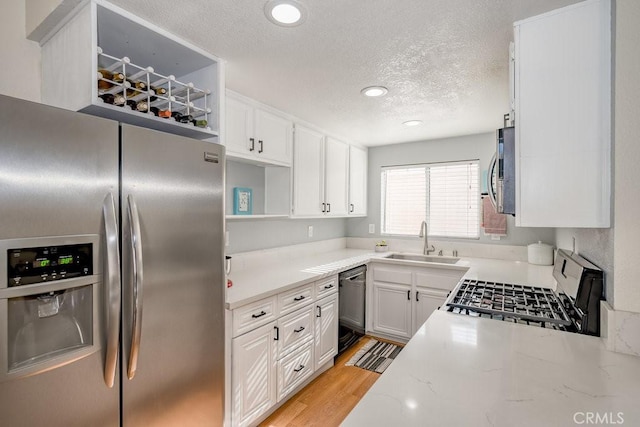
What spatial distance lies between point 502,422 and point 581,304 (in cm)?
89

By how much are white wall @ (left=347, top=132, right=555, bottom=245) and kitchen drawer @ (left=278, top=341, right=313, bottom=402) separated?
2042 mm

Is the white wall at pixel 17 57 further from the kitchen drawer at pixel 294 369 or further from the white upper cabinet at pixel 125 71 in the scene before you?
the kitchen drawer at pixel 294 369

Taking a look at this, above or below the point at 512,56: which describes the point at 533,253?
below

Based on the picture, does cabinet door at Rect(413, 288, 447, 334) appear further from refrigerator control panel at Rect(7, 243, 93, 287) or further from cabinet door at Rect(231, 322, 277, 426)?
refrigerator control panel at Rect(7, 243, 93, 287)

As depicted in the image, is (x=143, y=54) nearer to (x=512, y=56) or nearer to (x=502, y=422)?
(x=512, y=56)

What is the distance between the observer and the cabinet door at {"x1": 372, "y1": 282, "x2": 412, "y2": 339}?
3.19 meters

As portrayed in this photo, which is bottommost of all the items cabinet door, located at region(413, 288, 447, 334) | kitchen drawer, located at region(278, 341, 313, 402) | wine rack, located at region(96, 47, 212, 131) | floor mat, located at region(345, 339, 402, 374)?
floor mat, located at region(345, 339, 402, 374)

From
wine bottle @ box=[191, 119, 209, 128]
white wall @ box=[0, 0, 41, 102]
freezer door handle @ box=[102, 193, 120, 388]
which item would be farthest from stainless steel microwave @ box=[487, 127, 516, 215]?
white wall @ box=[0, 0, 41, 102]

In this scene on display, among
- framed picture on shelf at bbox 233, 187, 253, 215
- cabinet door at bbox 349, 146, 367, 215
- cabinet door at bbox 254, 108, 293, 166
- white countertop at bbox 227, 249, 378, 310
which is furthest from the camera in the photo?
cabinet door at bbox 349, 146, 367, 215

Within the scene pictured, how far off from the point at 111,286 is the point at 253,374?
3.66 feet

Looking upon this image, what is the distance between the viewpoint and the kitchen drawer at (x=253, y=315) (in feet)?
5.96

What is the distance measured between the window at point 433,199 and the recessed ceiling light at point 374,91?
177 cm

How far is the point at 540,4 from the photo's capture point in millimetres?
1280

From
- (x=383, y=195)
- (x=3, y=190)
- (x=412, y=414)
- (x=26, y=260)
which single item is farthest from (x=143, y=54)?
(x=383, y=195)
